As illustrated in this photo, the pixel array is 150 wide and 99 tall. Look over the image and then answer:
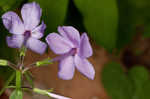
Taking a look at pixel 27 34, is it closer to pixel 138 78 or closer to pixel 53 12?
pixel 53 12

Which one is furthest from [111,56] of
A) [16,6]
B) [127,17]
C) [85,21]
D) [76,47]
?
[76,47]

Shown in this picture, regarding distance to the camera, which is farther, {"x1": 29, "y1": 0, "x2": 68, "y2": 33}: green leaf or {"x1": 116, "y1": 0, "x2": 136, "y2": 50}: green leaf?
{"x1": 116, "y1": 0, "x2": 136, "y2": 50}: green leaf

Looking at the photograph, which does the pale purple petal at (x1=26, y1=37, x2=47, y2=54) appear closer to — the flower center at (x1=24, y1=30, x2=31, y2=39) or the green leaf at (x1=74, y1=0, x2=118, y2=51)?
the flower center at (x1=24, y1=30, x2=31, y2=39)

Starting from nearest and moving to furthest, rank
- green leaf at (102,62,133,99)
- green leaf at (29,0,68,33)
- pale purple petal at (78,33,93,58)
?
pale purple petal at (78,33,93,58) < green leaf at (29,0,68,33) < green leaf at (102,62,133,99)

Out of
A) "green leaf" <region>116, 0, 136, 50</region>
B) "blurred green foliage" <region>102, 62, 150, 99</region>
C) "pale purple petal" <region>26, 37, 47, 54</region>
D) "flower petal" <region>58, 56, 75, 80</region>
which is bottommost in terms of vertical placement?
"blurred green foliage" <region>102, 62, 150, 99</region>

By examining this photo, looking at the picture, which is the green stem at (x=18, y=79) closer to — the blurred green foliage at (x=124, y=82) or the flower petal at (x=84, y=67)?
the flower petal at (x=84, y=67)

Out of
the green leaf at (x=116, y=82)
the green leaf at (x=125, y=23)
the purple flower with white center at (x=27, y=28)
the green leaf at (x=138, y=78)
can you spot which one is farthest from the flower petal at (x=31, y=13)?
the green leaf at (x=138, y=78)

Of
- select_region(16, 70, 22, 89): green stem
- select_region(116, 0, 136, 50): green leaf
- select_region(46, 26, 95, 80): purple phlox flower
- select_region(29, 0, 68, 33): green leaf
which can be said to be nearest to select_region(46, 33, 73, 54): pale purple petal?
select_region(46, 26, 95, 80): purple phlox flower
